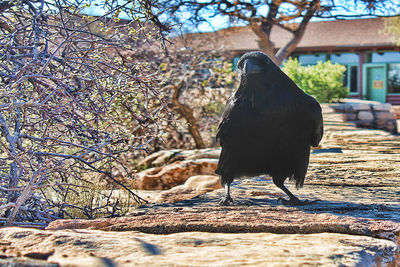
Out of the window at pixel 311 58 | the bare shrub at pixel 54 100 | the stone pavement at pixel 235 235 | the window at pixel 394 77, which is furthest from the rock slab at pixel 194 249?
the window at pixel 394 77

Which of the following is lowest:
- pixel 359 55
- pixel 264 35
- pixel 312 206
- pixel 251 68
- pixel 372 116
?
pixel 312 206

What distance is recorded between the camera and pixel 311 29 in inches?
1070

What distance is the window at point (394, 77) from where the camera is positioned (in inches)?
1019

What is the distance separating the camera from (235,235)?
7.73ft

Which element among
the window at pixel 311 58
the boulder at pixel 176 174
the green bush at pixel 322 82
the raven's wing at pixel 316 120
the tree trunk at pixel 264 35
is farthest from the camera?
the window at pixel 311 58

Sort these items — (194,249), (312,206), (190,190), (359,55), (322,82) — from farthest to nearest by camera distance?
(359,55), (322,82), (190,190), (312,206), (194,249)

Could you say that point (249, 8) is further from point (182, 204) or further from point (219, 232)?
point (219, 232)

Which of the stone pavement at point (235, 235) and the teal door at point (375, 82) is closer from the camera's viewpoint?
the stone pavement at point (235, 235)

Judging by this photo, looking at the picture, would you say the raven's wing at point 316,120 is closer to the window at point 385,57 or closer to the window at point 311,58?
the window at point 311,58

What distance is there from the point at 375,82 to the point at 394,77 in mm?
1067

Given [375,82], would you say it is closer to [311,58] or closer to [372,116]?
[311,58]

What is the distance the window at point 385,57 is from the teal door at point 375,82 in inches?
13.1

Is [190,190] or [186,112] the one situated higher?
[186,112]

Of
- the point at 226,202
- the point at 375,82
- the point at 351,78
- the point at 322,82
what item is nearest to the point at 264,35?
the point at 322,82
